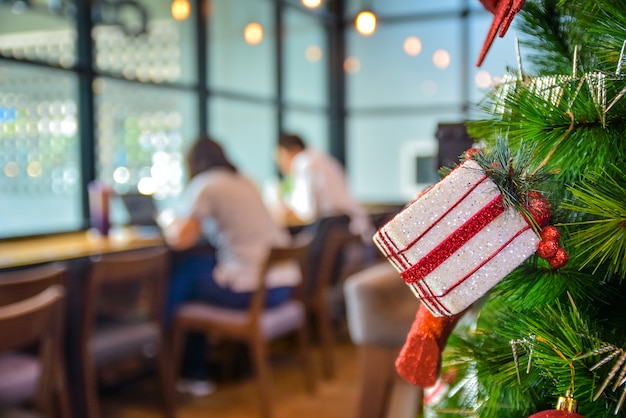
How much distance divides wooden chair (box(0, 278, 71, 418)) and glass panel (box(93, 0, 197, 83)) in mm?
2413

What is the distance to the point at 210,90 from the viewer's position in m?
5.39

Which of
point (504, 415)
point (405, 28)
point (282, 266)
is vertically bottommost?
point (282, 266)

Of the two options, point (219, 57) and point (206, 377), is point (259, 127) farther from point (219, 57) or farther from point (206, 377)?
point (206, 377)

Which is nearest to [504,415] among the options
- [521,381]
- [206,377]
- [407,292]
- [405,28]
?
[521,381]

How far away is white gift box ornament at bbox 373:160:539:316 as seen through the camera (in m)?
0.71

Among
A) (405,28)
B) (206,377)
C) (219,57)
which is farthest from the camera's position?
(405,28)

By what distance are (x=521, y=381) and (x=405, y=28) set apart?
21.2 feet

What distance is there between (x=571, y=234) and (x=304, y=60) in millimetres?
6392

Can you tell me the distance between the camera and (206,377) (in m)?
3.84

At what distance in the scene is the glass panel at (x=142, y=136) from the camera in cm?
448

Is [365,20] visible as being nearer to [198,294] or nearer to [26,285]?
[198,294]

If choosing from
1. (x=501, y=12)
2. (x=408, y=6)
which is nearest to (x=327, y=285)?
(x=501, y=12)

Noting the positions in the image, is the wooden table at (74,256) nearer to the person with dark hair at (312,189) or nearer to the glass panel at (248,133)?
the person with dark hair at (312,189)

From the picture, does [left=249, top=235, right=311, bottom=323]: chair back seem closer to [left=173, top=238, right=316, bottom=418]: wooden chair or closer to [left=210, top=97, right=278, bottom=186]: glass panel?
[left=173, top=238, right=316, bottom=418]: wooden chair
